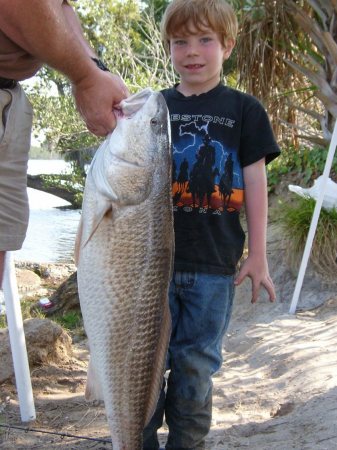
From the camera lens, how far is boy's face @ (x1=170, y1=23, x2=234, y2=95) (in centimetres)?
311

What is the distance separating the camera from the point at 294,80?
960 centimetres

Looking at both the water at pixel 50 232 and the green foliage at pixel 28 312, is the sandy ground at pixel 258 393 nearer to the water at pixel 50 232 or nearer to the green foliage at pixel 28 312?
the green foliage at pixel 28 312

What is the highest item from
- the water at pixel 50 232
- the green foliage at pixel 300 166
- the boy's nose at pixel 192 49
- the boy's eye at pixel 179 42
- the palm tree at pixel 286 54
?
the palm tree at pixel 286 54

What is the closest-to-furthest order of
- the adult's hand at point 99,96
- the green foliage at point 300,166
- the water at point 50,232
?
the adult's hand at point 99,96 → the green foliage at point 300,166 → the water at point 50,232

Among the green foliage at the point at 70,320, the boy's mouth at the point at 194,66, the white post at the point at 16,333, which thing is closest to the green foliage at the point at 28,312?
the green foliage at the point at 70,320

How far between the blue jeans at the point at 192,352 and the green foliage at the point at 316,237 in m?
4.17

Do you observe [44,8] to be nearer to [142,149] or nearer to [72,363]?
[142,149]

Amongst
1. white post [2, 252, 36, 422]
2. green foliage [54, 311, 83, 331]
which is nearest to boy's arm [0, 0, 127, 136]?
white post [2, 252, 36, 422]

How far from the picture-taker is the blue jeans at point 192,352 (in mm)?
3111

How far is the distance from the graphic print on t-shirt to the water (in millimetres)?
5579

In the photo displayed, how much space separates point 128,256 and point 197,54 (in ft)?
3.97

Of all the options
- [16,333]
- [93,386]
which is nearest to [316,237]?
[16,333]

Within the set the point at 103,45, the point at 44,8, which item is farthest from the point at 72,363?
the point at 103,45

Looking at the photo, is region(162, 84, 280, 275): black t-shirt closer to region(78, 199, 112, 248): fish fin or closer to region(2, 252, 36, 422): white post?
region(78, 199, 112, 248): fish fin
